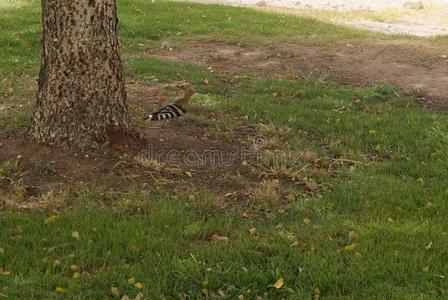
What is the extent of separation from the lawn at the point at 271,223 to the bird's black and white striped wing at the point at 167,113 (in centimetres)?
21

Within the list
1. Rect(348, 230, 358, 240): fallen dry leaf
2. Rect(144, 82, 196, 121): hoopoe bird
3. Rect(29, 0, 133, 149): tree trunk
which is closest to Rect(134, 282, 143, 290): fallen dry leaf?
Rect(348, 230, 358, 240): fallen dry leaf

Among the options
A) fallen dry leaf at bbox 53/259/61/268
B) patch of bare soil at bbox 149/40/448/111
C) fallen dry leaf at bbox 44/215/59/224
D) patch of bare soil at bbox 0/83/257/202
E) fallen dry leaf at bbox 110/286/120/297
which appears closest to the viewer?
fallen dry leaf at bbox 110/286/120/297

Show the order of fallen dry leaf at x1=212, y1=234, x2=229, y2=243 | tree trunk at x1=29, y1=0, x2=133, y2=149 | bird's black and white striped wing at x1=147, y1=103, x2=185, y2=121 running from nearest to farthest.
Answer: fallen dry leaf at x1=212, y1=234, x2=229, y2=243 → tree trunk at x1=29, y1=0, x2=133, y2=149 → bird's black and white striped wing at x1=147, y1=103, x2=185, y2=121

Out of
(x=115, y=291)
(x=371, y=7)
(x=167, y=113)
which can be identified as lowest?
(x=115, y=291)

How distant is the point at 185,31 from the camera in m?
14.3

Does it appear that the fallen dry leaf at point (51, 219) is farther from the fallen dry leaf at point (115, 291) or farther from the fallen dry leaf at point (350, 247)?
the fallen dry leaf at point (350, 247)

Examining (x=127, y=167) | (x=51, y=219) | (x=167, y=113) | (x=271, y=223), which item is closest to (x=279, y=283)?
(x=271, y=223)

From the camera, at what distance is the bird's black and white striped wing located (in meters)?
6.89

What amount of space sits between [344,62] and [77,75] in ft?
22.8

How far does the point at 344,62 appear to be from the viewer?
38.2 feet

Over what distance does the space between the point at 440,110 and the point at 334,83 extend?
1.97 meters

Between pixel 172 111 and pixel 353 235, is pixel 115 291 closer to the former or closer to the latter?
pixel 353 235

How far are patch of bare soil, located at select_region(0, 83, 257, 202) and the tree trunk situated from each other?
7.4 inches

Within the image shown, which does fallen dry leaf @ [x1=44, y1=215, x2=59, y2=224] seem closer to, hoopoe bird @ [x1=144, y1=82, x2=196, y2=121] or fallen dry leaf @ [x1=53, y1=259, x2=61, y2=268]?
fallen dry leaf @ [x1=53, y1=259, x2=61, y2=268]
